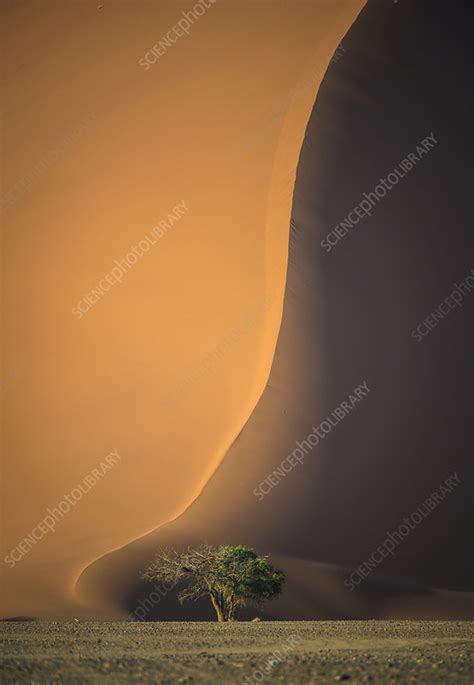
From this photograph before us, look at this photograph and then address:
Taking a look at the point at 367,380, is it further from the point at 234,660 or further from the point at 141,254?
the point at 234,660

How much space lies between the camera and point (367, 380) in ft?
102

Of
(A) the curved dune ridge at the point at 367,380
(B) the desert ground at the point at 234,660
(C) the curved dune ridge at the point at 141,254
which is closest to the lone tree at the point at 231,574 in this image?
(A) the curved dune ridge at the point at 367,380

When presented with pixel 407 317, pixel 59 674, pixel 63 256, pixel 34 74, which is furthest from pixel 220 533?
pixel 34 74

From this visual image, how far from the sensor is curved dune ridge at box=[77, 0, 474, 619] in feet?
89.9

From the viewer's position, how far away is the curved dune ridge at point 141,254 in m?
31.1

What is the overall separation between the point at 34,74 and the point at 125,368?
52.5ft

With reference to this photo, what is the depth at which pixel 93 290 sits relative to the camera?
115 ft

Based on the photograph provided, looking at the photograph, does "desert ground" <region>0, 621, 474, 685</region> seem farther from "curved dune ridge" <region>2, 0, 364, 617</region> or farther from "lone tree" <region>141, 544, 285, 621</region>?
"curved dune ridge" <region>2, 0, 364, 617</region>

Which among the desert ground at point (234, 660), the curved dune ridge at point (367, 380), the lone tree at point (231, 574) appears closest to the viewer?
the desert ground at point (234, 660)

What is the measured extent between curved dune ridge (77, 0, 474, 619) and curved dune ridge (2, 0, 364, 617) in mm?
1104

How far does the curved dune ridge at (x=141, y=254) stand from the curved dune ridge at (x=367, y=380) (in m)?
1.10

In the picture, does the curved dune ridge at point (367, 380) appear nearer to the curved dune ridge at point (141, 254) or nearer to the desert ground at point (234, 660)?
the curved dune ridge at point (141, 254)

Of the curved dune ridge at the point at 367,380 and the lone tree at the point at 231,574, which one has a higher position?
the curved dune ridge at the point at 367,380

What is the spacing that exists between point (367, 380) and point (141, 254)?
425 inches
